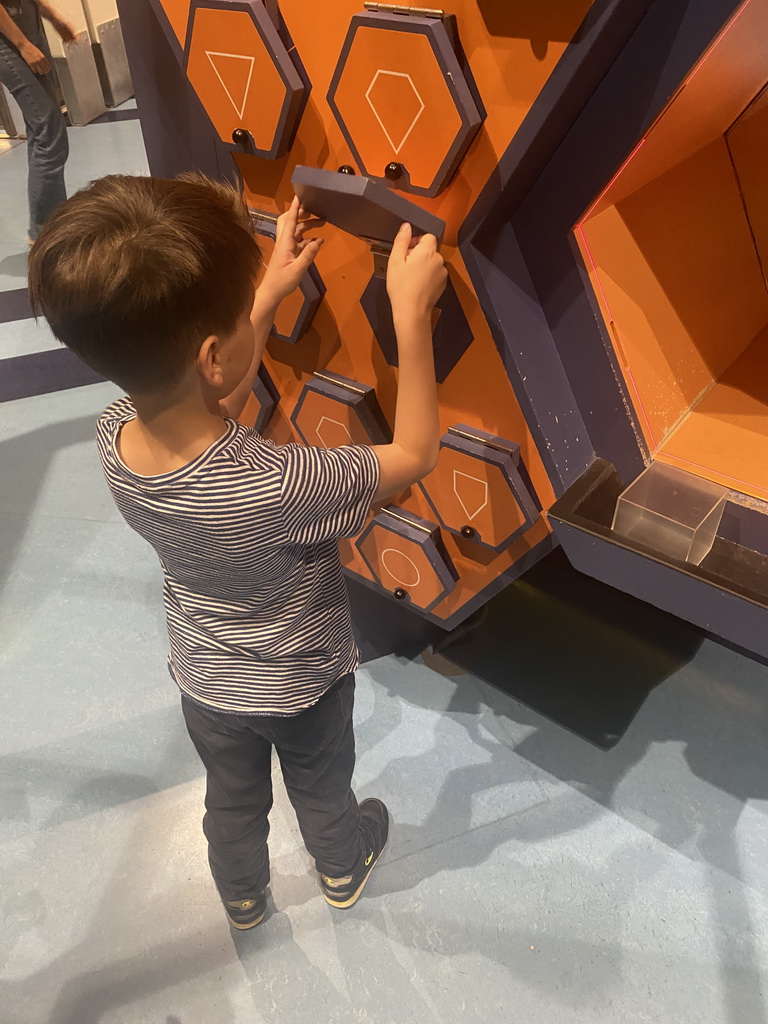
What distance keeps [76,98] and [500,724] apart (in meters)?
4.64

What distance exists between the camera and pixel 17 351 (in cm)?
248

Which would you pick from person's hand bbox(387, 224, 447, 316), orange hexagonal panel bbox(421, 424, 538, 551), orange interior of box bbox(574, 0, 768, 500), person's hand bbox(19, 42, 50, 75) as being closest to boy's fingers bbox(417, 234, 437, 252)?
person's hand bbox(387, 224, 447, 316)

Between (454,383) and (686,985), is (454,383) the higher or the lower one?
the higher one

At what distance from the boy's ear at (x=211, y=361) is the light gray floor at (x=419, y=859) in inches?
35.5

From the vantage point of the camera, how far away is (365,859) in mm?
1160

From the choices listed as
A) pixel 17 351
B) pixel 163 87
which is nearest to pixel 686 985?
pixel 163 87

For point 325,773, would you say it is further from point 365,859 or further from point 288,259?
point 288,259

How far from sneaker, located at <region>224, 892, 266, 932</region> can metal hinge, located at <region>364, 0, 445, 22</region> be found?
1.15 m

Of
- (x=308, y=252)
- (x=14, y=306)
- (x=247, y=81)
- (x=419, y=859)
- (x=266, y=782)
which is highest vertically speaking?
(x=247, y=81)

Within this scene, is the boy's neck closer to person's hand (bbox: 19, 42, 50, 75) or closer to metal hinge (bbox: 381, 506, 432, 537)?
metal hinge (bbox: 381, 506, 432, 537)

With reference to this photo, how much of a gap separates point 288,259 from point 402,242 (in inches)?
7.2

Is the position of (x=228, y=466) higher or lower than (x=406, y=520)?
higher

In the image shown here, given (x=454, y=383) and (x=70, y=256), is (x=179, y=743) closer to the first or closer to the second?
(x=454, y=383)

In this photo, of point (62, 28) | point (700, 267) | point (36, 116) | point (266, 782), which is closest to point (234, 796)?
point (266, 782)
